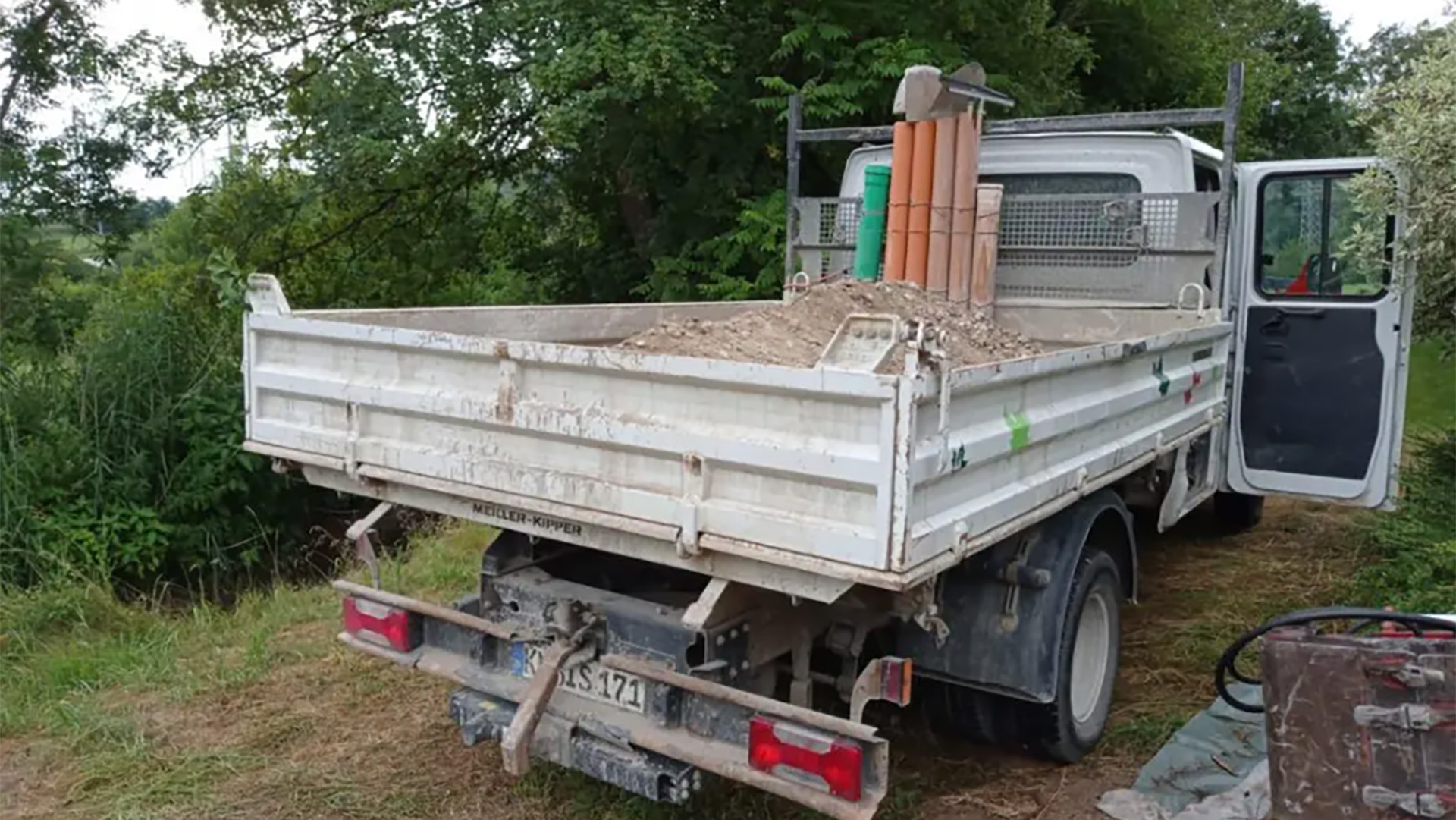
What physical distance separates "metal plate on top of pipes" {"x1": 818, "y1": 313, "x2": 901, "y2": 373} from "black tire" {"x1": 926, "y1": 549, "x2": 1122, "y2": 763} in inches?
54.1

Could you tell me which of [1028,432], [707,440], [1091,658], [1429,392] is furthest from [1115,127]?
[1429,392]

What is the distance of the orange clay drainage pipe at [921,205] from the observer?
5418 millimetres

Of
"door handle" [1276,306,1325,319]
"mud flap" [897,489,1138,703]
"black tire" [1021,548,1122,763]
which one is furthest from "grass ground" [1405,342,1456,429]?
"mud flap" [897,489,1138,703]

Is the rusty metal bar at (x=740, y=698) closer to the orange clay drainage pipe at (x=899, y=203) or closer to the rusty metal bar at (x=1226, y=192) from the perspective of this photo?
the orange clay drainage pipe at (x=899, y=203)

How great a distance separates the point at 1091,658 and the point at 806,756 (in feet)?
5.36

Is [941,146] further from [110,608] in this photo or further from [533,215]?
[533,215]

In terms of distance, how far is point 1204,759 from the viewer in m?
3.90

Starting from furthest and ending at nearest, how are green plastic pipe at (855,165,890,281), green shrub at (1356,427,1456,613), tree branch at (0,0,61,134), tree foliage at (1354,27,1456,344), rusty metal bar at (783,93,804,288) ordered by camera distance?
1. tree branch at (0,0,61,134)
2. rusty metal bar at (783,93,804,288)
3. green plastic pipe at (855,165,890,281)
4. green shrub at (1356,427,1456,613)
5. tree foliage at (1354,27,1456,344)

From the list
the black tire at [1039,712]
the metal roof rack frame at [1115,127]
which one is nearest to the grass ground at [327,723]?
the black tire at [1039,712]

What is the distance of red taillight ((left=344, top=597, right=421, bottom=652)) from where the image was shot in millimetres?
3676

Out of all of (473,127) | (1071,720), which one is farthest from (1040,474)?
(473,127)

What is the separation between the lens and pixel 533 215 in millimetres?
11547

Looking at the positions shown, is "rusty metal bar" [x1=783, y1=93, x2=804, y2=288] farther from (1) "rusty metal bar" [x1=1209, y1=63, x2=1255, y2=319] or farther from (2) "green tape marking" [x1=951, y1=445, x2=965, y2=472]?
(2) "green tape marking" [x1=951, y1=445, x2=965, y2=472]

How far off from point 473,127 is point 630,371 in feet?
24.8
